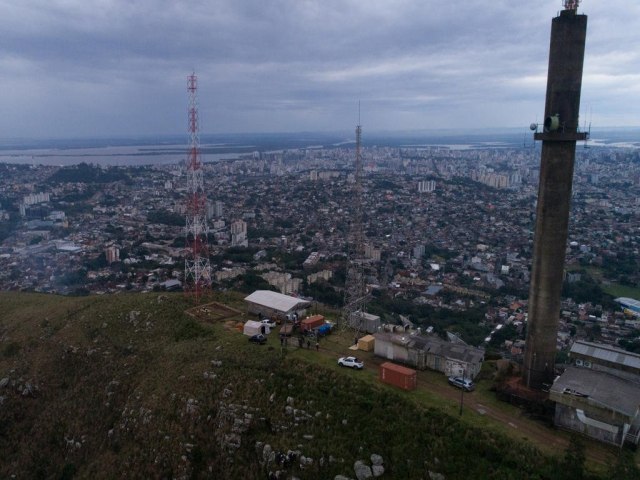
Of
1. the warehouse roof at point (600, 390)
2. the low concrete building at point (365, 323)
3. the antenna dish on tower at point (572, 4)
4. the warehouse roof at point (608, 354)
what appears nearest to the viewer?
the warehouse roof at point (600, 390)

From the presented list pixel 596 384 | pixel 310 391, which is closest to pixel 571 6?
pixel 596 384

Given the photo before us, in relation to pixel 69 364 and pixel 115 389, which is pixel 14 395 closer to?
pixel 69 364

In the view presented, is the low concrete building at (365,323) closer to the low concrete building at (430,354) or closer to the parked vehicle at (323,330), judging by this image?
the parked vehicle at (323,330)

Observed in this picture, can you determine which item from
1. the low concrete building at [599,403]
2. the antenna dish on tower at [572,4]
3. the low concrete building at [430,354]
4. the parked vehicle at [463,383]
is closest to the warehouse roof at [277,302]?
the low concrete building at [430,354]

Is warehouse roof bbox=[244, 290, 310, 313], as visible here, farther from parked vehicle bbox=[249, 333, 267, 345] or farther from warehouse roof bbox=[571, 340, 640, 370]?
warehouse roof bbox=[571, 340, 640, 370]

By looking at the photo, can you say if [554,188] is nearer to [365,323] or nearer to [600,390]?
[600,390]

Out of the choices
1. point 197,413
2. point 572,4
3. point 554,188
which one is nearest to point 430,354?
point 554,188

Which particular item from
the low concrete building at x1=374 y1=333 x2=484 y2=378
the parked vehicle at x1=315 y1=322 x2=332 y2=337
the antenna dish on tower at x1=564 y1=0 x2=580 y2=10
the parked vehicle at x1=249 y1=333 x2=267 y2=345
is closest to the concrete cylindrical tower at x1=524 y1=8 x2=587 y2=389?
the antenna dish on tower at x1=564 y1=0 x2=580 y2=10
